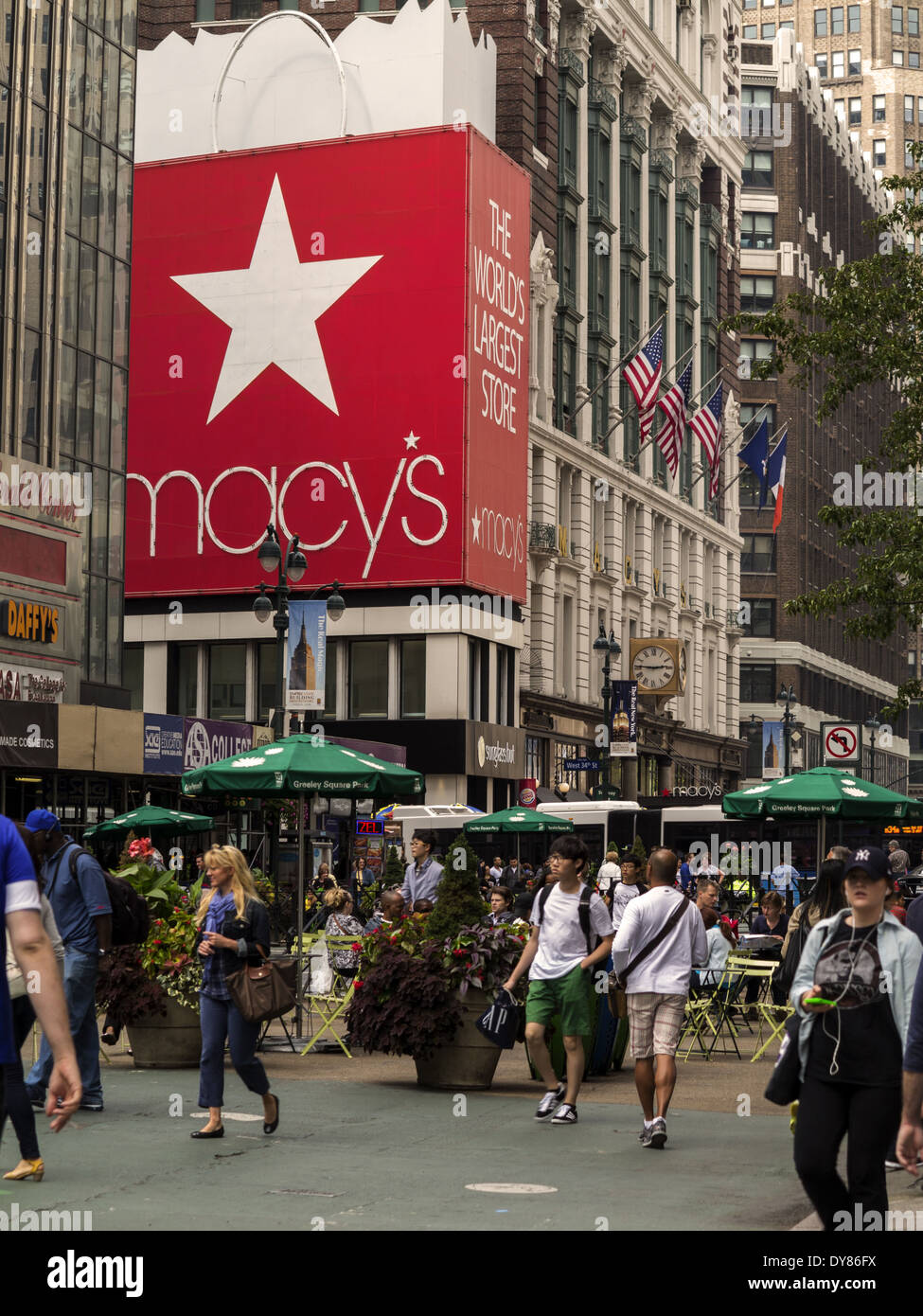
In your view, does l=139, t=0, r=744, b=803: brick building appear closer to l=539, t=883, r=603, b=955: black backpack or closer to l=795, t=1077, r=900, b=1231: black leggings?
l=539, t=883, r=603, b=955: black backpack

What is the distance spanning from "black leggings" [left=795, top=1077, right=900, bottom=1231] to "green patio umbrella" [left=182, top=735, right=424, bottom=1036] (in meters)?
11.0

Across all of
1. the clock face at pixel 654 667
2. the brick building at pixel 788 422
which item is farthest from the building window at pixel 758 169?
the clock face at pixel 654 667

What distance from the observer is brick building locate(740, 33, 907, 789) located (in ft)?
323

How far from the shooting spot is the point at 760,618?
99.2 metres

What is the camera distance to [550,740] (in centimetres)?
6256

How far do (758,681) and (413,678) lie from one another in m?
46.2

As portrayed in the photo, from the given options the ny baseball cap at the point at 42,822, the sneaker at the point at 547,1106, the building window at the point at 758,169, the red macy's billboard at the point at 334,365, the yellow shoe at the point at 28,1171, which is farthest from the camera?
the building window at the point at 758,169

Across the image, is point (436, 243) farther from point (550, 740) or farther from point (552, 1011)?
point (552, 1011)

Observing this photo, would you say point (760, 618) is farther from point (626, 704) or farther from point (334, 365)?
point (334, 365)

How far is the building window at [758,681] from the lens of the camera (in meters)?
98.6

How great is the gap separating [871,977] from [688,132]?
75728mm

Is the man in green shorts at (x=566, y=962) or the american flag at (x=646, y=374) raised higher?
the american flag at (x=646, y=374)

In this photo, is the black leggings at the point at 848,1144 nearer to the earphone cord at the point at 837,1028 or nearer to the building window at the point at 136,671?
the earphone cord at the point at 837,1028
